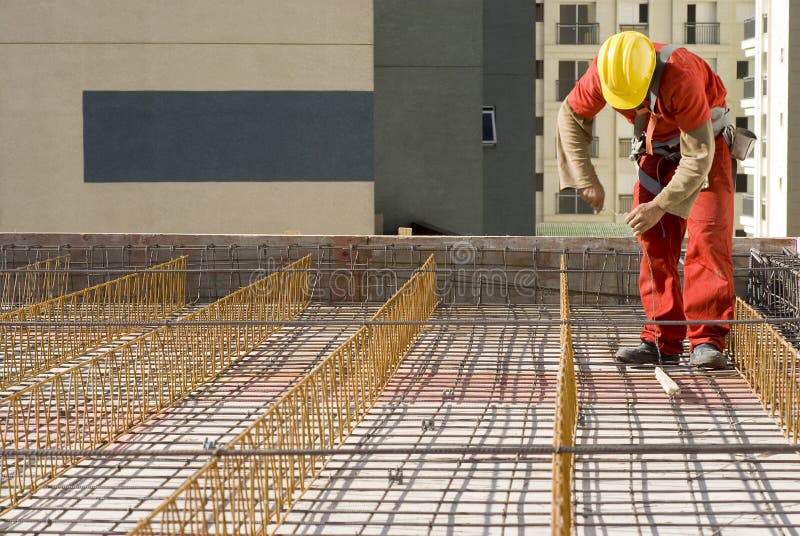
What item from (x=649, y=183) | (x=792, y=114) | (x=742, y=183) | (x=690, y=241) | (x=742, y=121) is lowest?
(x=690, y=241)

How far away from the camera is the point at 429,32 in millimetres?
24094

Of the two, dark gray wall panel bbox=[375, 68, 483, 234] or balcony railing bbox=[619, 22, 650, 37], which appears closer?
dark gray wall panel bbox=[375, 68, 483, 234]

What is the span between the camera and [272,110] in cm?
2111

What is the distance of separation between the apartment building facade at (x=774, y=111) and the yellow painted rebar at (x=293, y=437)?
3347cm

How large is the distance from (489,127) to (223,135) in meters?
7.59

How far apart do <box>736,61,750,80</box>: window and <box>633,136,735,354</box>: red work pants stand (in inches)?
1694

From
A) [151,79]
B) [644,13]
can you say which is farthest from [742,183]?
[151,79]

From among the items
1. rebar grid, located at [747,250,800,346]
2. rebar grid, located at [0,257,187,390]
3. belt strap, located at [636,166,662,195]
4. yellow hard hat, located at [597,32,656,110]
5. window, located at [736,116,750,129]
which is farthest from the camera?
window, located at [736,116,750,129]

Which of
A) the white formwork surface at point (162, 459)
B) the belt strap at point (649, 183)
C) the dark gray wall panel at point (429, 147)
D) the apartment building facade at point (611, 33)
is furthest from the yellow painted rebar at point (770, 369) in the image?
the apartment building facade at point (611, 33)

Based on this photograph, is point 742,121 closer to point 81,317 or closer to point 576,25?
point 576,25

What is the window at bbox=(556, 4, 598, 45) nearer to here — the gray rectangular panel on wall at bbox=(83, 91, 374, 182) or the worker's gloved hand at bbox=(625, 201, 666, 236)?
the gray rectangular panel on wall at bbox=(83, 91, 374, 182)

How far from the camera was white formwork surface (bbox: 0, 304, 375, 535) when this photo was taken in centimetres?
678

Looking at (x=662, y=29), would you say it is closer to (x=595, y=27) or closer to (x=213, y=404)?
(x=595, y=27)

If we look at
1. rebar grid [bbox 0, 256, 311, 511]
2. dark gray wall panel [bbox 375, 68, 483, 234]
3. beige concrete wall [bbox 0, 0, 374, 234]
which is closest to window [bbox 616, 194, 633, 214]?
dark gray wall panel [bbox 375, 68, 483, 234]
